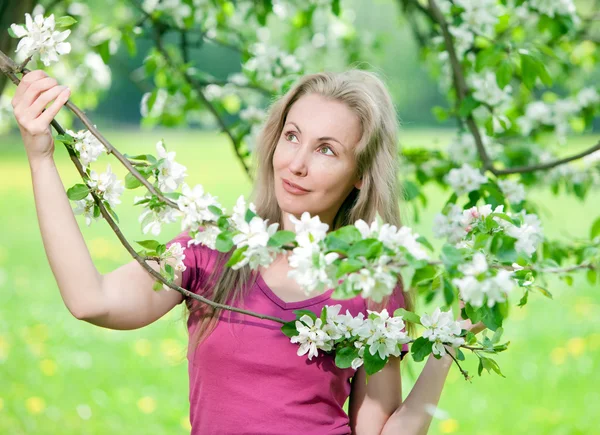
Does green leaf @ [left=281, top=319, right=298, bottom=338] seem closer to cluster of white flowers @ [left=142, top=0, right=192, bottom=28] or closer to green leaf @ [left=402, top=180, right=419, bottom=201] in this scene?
green leaf @ [left=402, top=180, right=419, bottom=201]

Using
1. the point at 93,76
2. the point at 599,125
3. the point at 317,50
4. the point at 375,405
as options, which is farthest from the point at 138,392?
the point at 599,125

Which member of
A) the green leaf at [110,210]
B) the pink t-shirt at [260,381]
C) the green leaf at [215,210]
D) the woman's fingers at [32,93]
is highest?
the woman's fingers at [32,93]

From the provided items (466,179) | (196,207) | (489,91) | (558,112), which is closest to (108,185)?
(196,207)

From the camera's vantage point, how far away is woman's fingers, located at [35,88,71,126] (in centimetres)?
129

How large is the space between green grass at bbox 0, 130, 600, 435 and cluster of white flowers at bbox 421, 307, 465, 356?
565 millimetres

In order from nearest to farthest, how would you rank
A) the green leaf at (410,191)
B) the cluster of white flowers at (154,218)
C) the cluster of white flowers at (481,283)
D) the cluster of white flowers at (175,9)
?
the cluster of white flowers at (481,283) < the cluster of white flowers at (154,218) < the green leaf at (410,191) < the cluster of white flowers at (175,9)

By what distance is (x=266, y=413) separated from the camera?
163cm

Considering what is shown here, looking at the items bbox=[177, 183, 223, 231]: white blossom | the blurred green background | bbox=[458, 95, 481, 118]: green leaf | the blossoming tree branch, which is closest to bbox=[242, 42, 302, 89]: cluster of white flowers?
the blossoming tree branch

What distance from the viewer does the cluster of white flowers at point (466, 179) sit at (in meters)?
2.30

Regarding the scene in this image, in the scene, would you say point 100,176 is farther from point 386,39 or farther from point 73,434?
point 386,39

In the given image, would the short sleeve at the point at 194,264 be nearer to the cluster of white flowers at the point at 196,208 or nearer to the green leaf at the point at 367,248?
the cluster of white flowers at the point at 196,208

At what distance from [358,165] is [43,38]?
28.5 inches

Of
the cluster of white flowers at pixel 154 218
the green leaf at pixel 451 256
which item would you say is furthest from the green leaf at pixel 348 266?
the cluster of white flowers at pixel 154 218

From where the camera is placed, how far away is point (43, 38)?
1.29 metres
